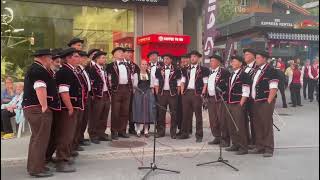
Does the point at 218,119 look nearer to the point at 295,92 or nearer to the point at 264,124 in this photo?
the point at 264,124

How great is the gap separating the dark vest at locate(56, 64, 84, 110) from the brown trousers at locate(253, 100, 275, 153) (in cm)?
323

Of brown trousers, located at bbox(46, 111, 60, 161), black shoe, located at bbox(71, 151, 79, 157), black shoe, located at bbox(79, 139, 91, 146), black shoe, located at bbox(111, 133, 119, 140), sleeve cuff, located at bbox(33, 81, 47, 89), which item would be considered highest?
sleeve cuff, located at bbox(33, 81, 47, 89)

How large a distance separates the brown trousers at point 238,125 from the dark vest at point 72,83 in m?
2.83

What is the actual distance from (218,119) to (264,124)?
45.1 inches

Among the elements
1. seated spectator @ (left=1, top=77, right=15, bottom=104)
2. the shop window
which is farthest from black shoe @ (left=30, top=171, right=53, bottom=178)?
the shop window

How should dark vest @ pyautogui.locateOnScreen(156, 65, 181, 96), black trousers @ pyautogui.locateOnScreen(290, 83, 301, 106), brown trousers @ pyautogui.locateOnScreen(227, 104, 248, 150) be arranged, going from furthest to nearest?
black trousers @ pyautogui.locateOnScreen(290, 83, 301, 106) < dark vest @ pyautogui.locateOnScreen(156, 65, 181, 96) < brown trousers @ pyautogui.locateOnScreen(227, 104, 248, 150)

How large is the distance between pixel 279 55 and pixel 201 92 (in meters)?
15.9

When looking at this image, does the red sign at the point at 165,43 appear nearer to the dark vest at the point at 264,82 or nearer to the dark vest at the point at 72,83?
the dark vest at the point at 264,82

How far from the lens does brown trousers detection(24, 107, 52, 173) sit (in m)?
6.57

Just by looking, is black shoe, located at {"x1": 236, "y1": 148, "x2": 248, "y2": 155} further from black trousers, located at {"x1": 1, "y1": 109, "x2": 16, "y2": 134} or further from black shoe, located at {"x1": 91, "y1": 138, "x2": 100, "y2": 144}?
black trousers, located at {"x1": 1, "y1": 109, "x2": 16, "y2": 134}

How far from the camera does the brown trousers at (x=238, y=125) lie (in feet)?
28.0

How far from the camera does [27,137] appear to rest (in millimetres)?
9766

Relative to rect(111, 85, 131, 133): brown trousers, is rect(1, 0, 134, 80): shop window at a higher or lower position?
higher

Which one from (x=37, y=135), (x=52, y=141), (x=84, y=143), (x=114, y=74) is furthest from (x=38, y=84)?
(x=114, y=74)
